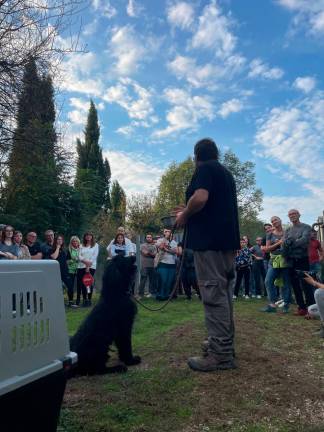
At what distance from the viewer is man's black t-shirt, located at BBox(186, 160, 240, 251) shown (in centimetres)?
382

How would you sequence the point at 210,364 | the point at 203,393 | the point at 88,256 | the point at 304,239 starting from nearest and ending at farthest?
the point at 203,393, the point at 210,364, the point at 304,239, the point at 88,256

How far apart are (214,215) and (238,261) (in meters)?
7.74

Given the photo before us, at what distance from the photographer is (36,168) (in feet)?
48.9

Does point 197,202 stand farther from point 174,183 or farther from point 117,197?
point 117,197

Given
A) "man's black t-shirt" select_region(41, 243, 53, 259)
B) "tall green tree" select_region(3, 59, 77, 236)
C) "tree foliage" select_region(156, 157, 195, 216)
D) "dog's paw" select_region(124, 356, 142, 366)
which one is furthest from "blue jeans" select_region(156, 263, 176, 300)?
"tree foliage" select_region(156, 157, 195, 216)

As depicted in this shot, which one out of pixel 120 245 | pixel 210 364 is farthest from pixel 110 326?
pixel 120 245

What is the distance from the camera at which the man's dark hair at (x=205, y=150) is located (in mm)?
4059

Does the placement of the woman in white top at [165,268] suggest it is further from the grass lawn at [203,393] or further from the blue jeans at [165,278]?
the grass lawn at [203,393]

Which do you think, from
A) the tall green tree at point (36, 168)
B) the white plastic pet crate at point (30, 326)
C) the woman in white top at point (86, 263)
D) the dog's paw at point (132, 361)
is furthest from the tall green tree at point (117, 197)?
the white plastic pet crate at point (30, 326)

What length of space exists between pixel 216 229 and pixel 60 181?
43.0ft

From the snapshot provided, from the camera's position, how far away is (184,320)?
692cm

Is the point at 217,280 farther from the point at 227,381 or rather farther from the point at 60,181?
the point at 60,181

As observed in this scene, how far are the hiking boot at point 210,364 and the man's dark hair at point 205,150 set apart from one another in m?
2.01

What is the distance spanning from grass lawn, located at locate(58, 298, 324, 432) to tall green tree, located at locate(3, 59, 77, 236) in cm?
781
